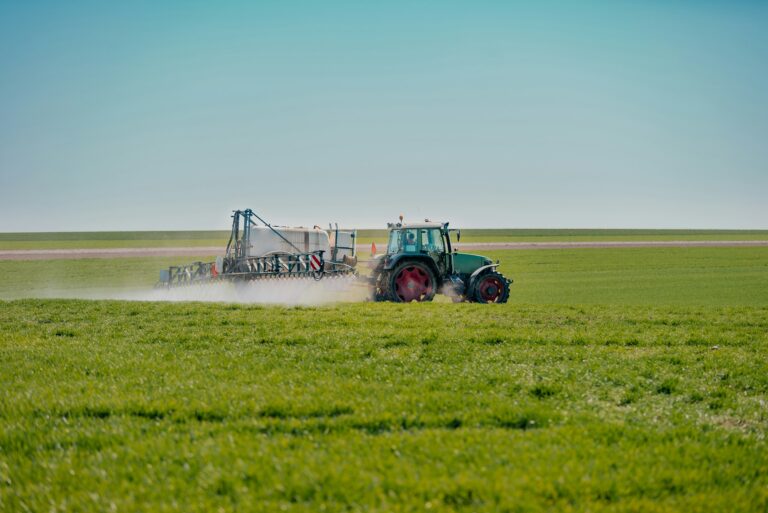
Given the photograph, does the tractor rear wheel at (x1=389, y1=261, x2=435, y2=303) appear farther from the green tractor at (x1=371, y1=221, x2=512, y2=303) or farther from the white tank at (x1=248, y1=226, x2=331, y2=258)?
the white tank at (x1=248, y1=226, x2=331, y2=258)

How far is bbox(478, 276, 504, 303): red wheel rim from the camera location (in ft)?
66.4

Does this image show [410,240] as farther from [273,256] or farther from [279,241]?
[279,241]

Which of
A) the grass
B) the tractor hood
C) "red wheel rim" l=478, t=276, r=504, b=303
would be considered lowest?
the grass

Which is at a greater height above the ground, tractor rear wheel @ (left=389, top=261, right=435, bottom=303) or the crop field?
tractor rear wheel @ (left=389, top=261, right=435, bottom=303)

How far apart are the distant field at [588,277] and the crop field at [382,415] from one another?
10.3m

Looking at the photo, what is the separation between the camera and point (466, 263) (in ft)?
68.3

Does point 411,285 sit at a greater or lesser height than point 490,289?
greater

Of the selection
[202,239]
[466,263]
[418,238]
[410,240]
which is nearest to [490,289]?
[466,263]

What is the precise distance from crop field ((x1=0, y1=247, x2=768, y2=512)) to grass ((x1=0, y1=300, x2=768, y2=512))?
1.0 inches

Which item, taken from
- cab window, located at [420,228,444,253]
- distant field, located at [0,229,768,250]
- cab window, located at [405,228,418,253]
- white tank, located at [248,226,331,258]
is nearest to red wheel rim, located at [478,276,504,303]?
cab window, located at [420,228,444,253]

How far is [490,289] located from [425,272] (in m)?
2.19

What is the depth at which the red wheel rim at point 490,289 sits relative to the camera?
20.2m

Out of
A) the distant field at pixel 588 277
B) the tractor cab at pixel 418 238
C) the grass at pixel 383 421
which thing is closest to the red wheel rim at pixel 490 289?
the distant field at pixel 588 277

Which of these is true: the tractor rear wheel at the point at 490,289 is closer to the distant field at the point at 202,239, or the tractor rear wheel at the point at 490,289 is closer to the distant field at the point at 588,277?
the distant field at the point at 588,277
